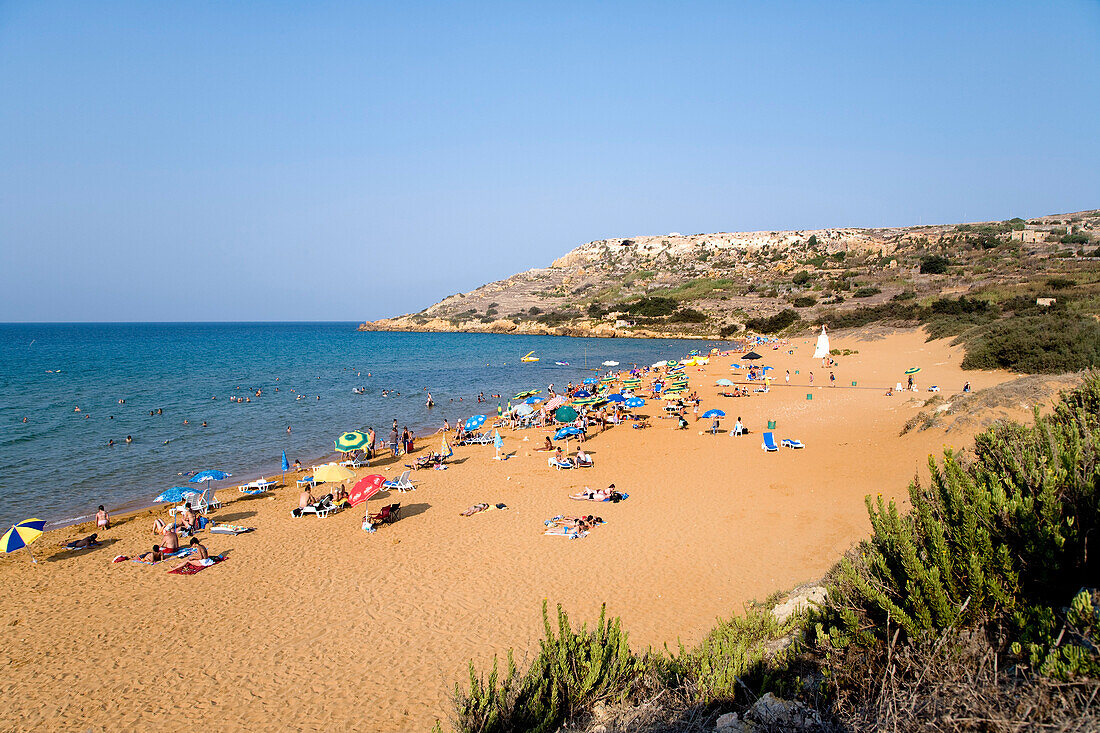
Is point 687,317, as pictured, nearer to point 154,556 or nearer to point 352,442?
point 352,442

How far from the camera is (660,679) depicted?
480cm

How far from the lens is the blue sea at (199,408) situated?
18453mm

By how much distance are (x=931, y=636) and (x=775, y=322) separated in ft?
200

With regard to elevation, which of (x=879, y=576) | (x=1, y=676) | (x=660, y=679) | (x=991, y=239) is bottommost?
(x=1, y=676)

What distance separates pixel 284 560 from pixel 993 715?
1215 centimetres

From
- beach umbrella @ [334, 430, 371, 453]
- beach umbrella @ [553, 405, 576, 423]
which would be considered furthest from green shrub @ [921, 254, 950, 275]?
beach umbrella @ [334, 430, 371, 453]

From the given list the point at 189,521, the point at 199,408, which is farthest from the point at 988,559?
the point at 199,408

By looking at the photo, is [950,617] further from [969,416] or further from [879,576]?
[969,416]

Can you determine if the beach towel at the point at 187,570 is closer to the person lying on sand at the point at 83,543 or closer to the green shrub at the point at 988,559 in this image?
the person lying on sand at the point at 83,543

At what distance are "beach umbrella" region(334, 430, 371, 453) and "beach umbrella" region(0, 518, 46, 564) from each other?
25.0 ft

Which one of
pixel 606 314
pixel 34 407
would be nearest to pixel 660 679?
pixel 34 407

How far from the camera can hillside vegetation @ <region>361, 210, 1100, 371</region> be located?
1236 inches

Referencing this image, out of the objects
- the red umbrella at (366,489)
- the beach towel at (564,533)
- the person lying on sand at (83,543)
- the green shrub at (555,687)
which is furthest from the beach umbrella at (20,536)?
the green shrub at (555,687)

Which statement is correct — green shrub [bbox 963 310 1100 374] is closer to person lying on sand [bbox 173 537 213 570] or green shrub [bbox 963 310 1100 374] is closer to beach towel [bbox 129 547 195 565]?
person lying on sand [bbox 173 537 213 570]
